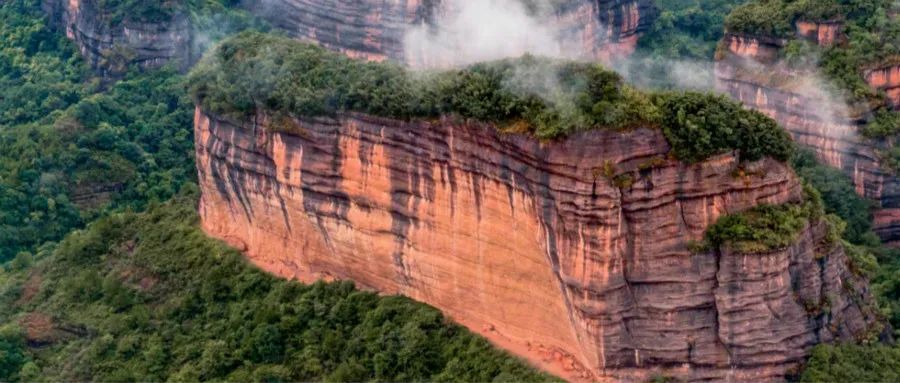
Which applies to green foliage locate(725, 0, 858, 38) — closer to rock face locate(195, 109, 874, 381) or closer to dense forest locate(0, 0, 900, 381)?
dense forest locate(0, 0, 900, 381)

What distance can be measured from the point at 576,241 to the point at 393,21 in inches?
1033

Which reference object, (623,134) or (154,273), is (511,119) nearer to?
(623,134)

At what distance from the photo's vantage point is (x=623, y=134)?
103 feet

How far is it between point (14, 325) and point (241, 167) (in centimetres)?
830

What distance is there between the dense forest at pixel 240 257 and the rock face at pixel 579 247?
1.68 ft

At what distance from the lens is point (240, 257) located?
136 ft

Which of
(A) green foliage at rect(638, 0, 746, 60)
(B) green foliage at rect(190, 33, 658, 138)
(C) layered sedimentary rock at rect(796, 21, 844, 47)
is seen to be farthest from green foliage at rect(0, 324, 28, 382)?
(A) green foliage at rect(638, 0, 746, 60)

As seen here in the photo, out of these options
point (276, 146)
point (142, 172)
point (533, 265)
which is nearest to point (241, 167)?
point (276, 146)

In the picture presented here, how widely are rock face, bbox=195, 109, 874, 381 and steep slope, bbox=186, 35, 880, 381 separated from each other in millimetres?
37

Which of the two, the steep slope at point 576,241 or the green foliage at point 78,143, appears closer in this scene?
the steep slope at point 576,241

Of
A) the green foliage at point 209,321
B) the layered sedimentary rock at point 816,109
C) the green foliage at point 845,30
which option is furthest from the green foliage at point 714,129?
the green foliage at point 845,30

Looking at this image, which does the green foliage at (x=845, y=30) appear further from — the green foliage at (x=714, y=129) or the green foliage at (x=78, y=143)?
the green foliage at (x=78, y=143)

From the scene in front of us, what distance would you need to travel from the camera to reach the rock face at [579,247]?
31547 mm

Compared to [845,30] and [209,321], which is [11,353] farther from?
[845,30]
